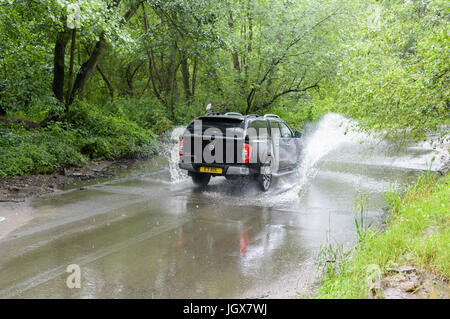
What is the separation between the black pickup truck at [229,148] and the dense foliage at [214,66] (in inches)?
94.8

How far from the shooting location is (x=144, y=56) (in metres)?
20.8

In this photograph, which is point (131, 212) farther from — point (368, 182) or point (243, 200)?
point (368, 182)

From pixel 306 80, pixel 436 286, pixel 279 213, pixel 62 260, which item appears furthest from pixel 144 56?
pixel 436 286

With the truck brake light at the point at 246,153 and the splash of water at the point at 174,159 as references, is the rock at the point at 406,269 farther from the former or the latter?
the splash of water at the point at 174,159

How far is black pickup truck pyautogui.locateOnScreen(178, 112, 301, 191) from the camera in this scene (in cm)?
936

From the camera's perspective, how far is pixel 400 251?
5125 millimetres

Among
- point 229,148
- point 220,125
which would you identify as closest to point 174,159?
point 220,125

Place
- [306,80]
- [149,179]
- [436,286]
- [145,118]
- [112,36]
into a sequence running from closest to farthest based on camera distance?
1. [436,286]
2. [112,36]
3. [149,179]
4. [145,118]
5. [306,80]

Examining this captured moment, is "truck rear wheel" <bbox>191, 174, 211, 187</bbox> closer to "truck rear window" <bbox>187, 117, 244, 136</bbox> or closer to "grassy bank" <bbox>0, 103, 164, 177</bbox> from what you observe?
"truck rear window" <bbox>187, 117, 244, 136</bbox>

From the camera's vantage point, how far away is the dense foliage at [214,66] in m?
9.02

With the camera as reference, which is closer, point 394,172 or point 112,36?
point 112,36

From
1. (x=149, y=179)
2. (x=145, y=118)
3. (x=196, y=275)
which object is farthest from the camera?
(x=145, y=118)

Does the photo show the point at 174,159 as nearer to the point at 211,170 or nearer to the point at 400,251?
the point at 211,170

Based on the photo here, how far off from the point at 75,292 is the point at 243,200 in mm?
5183
